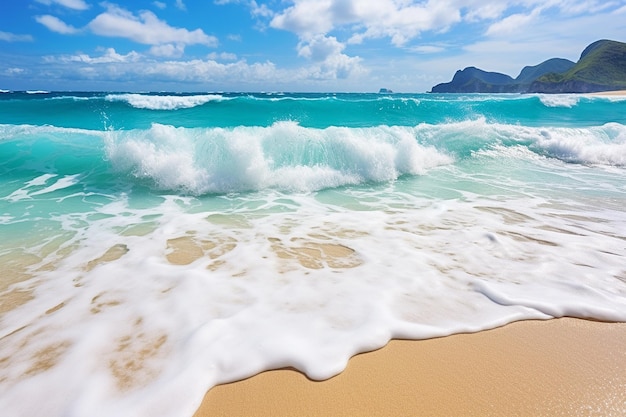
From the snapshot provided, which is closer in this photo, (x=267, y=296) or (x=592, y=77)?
(x=267, y=296)

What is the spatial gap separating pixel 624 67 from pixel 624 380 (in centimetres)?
10450

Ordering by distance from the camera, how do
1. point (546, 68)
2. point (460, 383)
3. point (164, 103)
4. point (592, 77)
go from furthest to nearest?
point (546, 68)
point (592, 77)
point (164, 103)
point (460, 383)

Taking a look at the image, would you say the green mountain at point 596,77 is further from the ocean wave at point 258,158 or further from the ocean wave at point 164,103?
the ocean wave at point 258,158

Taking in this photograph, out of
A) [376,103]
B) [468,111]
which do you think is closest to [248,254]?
[376,103]

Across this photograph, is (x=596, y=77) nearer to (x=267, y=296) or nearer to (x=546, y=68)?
(x=546, y=68)

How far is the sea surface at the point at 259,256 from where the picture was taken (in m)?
2.16

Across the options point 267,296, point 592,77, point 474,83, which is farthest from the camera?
point 474,83

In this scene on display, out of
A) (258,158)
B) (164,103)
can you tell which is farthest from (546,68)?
(258,158)

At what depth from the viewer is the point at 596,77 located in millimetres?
76062

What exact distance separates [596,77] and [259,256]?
99.5 meters

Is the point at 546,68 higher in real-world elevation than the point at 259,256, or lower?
higher

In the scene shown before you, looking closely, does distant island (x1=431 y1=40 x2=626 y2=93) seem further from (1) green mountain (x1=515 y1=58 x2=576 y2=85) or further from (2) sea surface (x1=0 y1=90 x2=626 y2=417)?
(2) sea surface (x1=0 y1=90 x2=626 y2=417)

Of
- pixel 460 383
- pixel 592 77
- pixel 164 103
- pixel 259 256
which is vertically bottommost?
pixel 259 256

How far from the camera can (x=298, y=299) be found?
9.20ft
